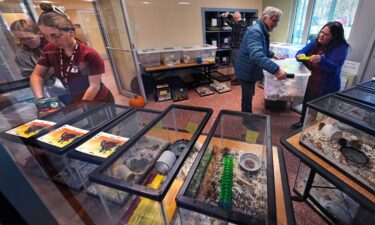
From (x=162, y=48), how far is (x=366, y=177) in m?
3.19

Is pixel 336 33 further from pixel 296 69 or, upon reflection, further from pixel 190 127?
pixel 190 127

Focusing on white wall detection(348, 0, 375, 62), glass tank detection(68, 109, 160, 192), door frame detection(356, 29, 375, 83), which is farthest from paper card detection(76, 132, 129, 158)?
white wall detection(348, 0, 375, 62)

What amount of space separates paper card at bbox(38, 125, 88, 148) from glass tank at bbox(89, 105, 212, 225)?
27cm

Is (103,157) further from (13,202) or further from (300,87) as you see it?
(300,87)

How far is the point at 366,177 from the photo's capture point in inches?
29.0

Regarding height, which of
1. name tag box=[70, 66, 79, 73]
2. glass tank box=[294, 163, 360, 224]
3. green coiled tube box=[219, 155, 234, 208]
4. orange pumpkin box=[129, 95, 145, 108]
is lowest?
glass tank box=[294, 163, 360, 224]

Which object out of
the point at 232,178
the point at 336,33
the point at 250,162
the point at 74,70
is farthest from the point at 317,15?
the point at 74,70

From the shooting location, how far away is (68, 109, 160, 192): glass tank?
0.66 m

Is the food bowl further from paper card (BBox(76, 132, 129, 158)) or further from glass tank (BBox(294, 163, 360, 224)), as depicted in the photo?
glass tank (BBox(294, 163, 360, 224))

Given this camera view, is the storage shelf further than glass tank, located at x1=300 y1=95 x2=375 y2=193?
Yes

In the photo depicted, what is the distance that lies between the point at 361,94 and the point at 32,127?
180 cm

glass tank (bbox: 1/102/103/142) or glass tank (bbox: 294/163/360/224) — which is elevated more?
glass tank (bbox: 1/102/103/142)

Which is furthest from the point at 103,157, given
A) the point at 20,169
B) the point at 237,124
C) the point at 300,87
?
the point at 300,87

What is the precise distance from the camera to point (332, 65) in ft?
5.18
